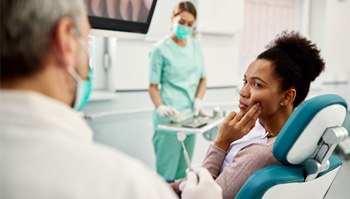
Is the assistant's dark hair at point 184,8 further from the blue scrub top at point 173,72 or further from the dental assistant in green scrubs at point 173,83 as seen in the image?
the blue scrub top at point 173,72

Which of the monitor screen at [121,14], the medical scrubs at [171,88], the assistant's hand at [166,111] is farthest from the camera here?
the medical scrubs at [171,88]

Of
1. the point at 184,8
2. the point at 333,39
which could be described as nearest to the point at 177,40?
the point at 184,8

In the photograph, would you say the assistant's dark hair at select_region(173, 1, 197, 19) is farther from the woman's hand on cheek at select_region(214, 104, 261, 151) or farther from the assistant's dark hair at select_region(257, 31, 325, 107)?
the woman's hand on cheek at select_region(214, 104, 261, 151)

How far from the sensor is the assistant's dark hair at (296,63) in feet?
4.48

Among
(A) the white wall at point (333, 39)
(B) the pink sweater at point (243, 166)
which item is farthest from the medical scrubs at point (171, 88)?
(A) the white wall at point (333, 39)

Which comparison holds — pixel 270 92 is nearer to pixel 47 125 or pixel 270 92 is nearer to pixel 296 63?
pixel 296 63

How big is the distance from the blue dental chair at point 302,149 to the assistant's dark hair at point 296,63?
283 mm

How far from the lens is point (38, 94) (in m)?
0.56

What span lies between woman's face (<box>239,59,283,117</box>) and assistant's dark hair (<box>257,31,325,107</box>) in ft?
0.08

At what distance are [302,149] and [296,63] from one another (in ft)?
1.31

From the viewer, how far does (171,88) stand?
2562mm

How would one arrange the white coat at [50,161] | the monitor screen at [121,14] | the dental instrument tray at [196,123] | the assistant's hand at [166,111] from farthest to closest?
the assistant's hand at [166,111] < the dental instrument tray at [196,123] < the monitor screen at [121,14] < the white coat at [50,161]

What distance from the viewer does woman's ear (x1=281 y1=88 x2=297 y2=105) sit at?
4.51 feet

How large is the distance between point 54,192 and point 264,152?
2.73 feet
